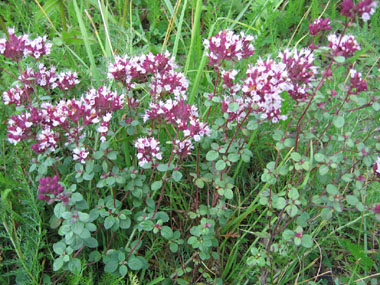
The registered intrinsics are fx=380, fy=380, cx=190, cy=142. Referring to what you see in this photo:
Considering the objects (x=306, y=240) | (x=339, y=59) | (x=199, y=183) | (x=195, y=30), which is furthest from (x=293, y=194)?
(x=195, y=30)

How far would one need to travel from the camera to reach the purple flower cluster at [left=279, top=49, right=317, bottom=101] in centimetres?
156

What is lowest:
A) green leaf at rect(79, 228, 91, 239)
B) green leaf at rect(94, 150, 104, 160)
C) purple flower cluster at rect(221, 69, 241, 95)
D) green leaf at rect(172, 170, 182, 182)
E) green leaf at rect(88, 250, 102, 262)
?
green leaf at rect(88, 250, 102, 262)

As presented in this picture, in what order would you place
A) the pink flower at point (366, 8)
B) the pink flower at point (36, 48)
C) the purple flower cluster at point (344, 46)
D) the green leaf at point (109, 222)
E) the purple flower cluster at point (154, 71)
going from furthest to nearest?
the pink flower at point (36, 48)
the purple flower cluster at point (154, 71)
the green leaf at point (109, 222)
the purple flower cluster at point (344, 46)
the pink flower at point (366, 8)

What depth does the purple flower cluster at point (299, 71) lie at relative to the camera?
156 cm

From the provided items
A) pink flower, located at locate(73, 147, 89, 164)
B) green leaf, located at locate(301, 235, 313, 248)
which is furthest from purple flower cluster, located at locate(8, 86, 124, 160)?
green leaf, located at locate(301, 235, 313, 248)

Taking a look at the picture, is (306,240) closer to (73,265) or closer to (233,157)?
(233,157)

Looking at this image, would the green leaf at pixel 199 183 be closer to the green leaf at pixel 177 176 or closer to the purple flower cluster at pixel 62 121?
the green leaf at pixel 177 176

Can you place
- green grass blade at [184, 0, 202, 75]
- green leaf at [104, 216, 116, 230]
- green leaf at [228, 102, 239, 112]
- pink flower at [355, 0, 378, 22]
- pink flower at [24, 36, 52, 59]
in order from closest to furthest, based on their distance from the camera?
pink flower at [355, 0, 378, 22] → green leaf at [228, 102, 239, 112] → green leaf at [104, 216, 116, 230] → pink flower at [24, 36, 52, 59] → green grass blade at [184, 0, 202, 75]

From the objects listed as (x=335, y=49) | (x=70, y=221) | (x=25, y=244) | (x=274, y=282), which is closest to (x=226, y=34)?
(x=335, y=49)

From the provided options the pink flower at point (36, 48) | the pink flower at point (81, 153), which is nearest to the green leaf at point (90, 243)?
the pink flower at point (81, 153)

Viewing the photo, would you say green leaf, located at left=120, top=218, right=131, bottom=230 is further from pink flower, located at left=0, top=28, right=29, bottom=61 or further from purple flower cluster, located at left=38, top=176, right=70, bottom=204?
pink flower, located at left=0, top=28, right=29, bottom=61

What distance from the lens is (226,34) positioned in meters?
1.74

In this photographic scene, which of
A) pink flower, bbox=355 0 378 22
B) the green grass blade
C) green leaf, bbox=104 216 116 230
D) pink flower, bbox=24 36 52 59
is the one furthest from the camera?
the green grass blade

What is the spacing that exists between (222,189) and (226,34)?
0.71m
